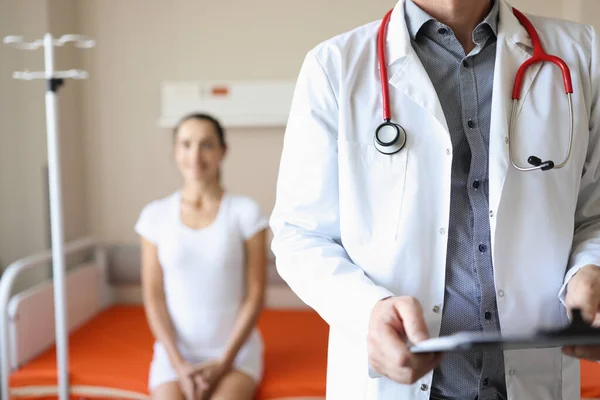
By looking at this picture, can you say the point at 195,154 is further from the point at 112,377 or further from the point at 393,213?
the point at 393,213

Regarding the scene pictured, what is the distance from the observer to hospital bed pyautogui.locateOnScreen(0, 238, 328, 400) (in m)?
2.70

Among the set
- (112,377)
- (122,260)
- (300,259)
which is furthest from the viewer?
(122,260)

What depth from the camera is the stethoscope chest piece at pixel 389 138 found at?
120cm

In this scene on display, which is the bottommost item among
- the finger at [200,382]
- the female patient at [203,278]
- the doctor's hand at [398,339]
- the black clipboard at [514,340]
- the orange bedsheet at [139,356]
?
the orange bedsheet at [139,356]

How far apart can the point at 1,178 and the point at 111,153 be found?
2.16 ft

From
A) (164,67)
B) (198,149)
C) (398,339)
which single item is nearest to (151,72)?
(164,67)

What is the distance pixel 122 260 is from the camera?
3861 mm

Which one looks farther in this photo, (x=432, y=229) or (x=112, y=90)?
(x=112, y=90)

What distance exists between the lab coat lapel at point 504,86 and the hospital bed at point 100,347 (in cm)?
163

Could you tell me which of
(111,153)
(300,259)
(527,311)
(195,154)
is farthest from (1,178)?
(527,311)

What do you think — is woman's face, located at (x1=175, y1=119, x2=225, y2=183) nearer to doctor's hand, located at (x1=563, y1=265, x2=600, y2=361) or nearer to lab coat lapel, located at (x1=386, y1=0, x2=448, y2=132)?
lab coat lapel, located at (x1=386, y1=0, x2=448, y2=132)

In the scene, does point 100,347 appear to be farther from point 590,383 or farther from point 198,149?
point 590,383

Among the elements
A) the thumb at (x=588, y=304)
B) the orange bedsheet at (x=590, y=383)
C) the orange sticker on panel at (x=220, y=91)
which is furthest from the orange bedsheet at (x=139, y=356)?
the thumb at (x=588, y=304)

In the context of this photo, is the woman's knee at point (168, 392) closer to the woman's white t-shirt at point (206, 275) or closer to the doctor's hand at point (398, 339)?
the woman's white t-shirt at point (206, 275)
